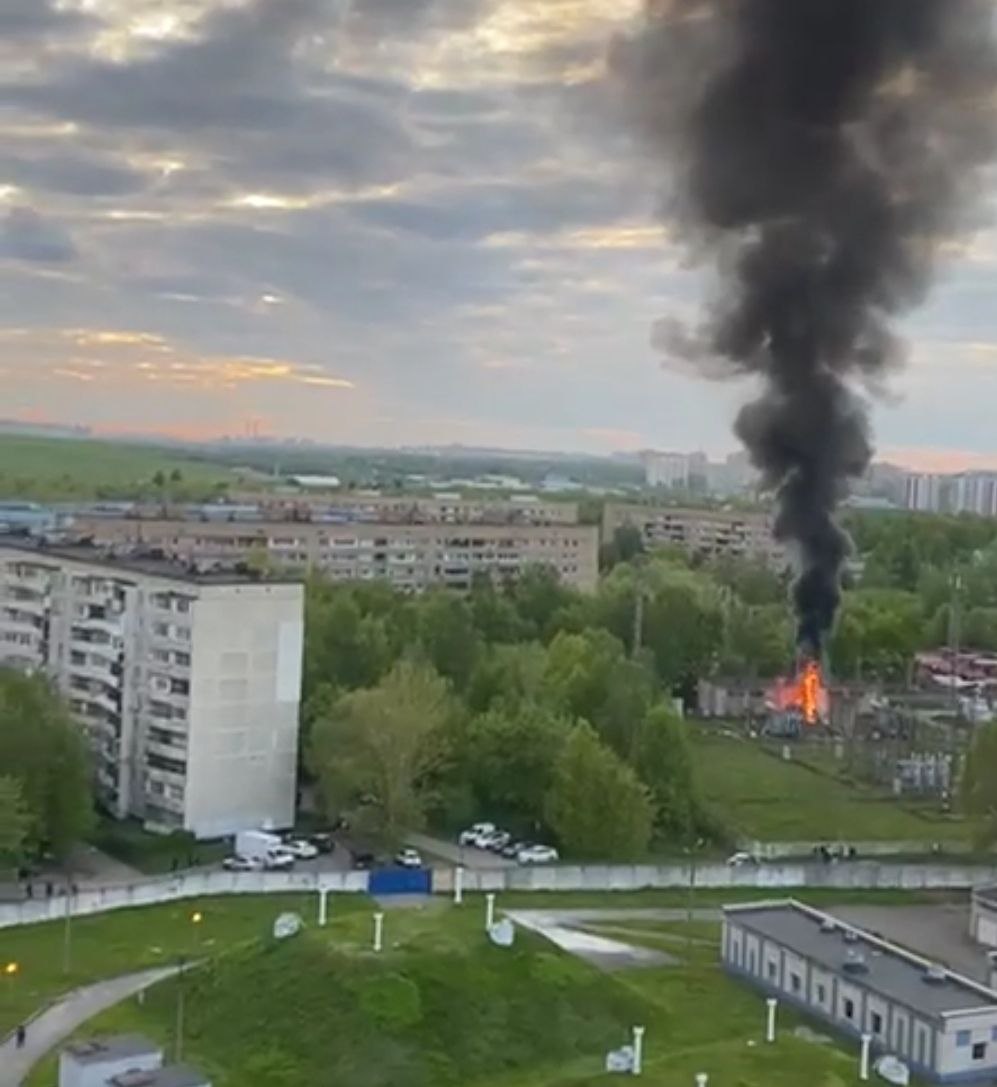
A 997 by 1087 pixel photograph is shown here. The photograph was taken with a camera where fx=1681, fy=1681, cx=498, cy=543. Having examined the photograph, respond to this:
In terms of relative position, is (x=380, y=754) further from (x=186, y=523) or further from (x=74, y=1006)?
(x=186, y=523)

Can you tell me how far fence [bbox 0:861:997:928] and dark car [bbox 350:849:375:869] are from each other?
105cm

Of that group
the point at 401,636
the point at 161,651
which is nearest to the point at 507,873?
the point at 161,651

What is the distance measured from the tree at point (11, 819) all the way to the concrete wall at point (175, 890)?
3.29 feet

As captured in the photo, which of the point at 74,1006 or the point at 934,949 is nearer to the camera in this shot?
the point at 74,1006

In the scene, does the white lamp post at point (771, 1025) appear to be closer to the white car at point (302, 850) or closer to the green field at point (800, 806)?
the white car at point (302, 850)

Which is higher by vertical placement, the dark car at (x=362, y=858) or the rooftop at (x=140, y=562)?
the rooftop at (x=140, y=562)

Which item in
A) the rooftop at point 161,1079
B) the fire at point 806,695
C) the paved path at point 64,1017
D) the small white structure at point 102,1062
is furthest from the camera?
the fire at point 806,695

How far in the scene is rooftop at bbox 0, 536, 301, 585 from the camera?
28.8 meters

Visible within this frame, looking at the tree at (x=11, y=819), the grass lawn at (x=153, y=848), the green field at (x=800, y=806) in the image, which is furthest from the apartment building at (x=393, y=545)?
the tree at (x=11, y=819)

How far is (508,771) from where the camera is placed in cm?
2894

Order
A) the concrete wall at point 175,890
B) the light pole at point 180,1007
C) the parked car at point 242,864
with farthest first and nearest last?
the parked car at point 242,864
the concrete wall at point 175,890
the light pole at point 180,1007

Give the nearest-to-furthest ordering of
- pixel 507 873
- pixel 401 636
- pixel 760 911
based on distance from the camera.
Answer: pixel 760 911 → pixel 507 873 → pixel 401 636

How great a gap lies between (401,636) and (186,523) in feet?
81.5

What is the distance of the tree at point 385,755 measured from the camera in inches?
1065
